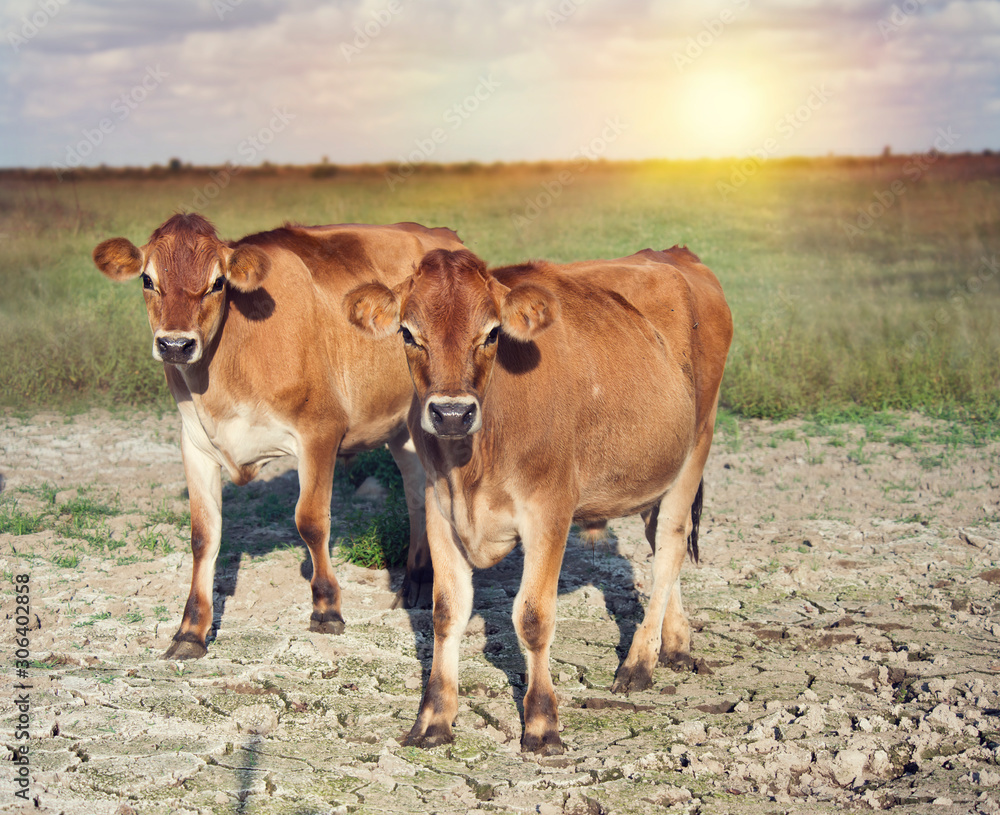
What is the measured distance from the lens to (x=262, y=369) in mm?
5758

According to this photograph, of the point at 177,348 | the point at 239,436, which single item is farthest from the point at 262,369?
the point at 177,348

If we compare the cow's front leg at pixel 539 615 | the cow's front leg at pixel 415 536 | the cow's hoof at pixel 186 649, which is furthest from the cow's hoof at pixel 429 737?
the cow's front leg at pixel 415 536

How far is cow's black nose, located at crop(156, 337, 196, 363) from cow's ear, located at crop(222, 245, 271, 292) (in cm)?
55

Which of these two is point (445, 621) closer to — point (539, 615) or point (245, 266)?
point (539, 615)

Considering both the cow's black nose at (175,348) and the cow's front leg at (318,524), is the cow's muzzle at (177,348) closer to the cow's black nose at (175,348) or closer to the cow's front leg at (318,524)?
the cow's black nose at (175,348)

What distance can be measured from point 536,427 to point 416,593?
7.31 feet

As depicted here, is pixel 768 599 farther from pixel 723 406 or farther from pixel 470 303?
pixel 723 406

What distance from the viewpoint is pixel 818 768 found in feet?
13.7

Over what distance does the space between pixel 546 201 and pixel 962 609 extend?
98.6ft

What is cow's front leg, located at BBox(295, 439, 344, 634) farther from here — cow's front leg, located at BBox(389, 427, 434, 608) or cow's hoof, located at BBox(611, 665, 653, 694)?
cow's hoof, located at BBox(611, 665, 653, 694)

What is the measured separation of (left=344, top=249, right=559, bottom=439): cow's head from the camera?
4008 millimetres

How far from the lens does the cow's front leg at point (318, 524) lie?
5.82 meters

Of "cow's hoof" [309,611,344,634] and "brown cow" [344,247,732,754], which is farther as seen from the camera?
"cow's hoof" [309,611,344,634]

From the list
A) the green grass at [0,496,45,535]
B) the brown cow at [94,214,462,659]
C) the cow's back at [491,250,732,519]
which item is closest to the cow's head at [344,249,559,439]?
the cow's back at [491,250,732,519]
